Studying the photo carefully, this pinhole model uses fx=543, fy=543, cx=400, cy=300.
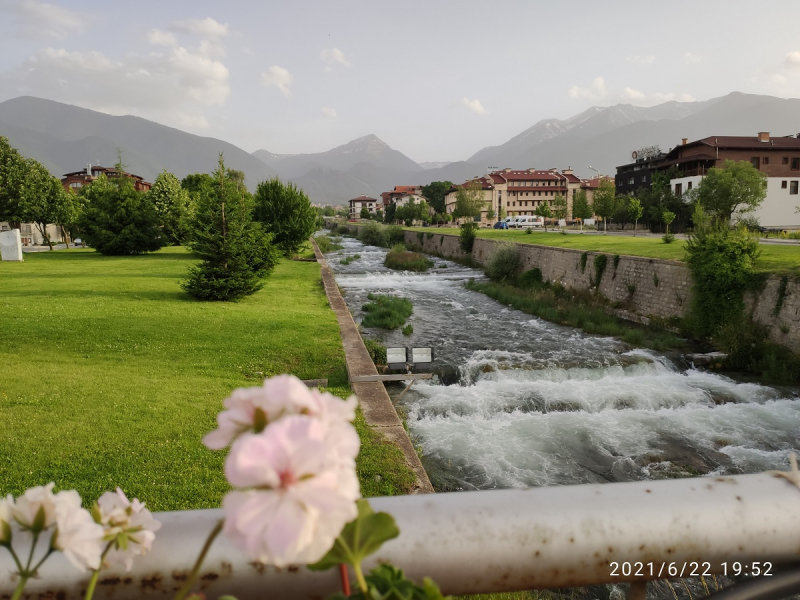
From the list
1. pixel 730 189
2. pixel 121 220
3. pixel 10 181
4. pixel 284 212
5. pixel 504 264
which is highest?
pixel 10 181

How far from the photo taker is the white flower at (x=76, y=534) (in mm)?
662

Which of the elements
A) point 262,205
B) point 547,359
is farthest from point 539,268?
point 262,205

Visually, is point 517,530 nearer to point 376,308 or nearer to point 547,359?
point 547,359

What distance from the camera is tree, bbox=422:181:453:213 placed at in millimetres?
102125

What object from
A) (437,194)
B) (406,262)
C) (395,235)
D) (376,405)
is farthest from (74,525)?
(437,194)

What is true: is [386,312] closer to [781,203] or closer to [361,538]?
[361,538]

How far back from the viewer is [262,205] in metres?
30.5

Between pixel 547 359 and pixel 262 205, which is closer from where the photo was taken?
pixel 547 359

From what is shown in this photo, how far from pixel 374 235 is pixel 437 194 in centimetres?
4893

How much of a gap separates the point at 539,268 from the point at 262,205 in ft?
51.4

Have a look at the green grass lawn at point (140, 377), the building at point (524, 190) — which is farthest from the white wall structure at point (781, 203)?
the building at point (524, 190)

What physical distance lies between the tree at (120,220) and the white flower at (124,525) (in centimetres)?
3436
